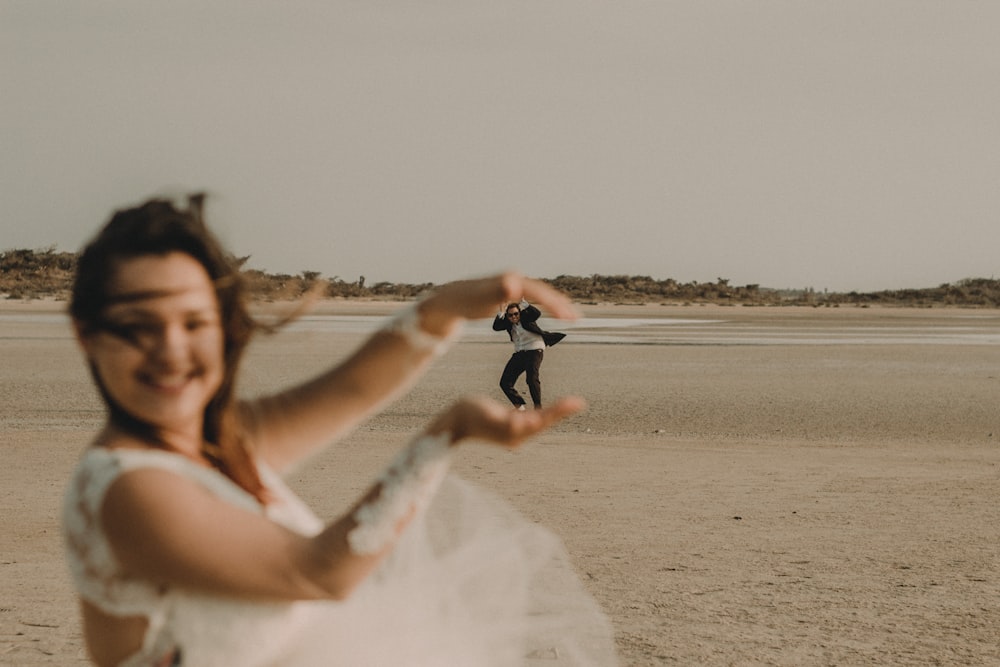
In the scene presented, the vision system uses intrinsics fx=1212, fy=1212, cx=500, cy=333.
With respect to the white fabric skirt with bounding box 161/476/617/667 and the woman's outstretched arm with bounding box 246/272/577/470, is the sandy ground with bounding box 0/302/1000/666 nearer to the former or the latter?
the woman's outstretched arm with bounding box 246/272/577/470

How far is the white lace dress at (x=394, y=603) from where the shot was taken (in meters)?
1.58

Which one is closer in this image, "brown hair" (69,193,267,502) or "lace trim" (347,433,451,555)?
"lace trim" (347,433,451,555)

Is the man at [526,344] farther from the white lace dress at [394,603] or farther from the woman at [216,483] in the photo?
the woman at [216,483]

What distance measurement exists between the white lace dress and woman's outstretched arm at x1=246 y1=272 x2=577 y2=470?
0.49 ft

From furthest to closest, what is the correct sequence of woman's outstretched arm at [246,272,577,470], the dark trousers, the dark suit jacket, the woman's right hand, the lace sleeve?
the dark trousers, the dark suit jacket, woman's outstretched arm at [246,272,577,470], the lace sleeve, the woman's right hand

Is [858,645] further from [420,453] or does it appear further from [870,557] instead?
[420,453]

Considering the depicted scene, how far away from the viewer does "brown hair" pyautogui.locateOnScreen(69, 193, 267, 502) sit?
163 cm

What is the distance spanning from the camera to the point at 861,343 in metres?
35.2

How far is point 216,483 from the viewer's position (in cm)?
163

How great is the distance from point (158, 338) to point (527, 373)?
13.9 metres

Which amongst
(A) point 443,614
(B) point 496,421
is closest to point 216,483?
(B) point 496,421

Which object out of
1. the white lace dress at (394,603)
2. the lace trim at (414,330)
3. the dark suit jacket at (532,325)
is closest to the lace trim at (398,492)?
the white lace dress at (394,603)

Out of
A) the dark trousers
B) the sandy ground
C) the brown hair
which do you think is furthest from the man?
the brown hair

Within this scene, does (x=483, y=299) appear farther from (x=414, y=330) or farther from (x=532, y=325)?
(x=532, y=325)
